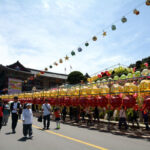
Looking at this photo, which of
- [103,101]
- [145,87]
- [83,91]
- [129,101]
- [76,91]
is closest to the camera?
[145,87]

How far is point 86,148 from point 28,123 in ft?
9.68

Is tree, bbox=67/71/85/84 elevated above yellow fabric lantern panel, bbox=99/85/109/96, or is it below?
above

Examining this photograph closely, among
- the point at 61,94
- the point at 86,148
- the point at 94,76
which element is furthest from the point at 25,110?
the point at 94,76

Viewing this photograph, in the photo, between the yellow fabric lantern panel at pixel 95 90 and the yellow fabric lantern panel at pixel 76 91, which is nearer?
the yellow fabric lantern panel at pixel 95 90

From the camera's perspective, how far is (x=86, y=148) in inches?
240

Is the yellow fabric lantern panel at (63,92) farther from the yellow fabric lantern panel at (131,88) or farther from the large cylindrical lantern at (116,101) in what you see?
the yellow fabric lantern panel at (131,88)

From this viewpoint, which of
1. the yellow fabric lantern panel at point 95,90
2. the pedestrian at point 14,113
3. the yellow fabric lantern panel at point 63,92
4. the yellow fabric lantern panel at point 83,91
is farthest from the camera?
the yellow fabric lantern panel at point 63,92

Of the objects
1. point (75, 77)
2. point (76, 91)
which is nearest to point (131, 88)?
point (76, 91)

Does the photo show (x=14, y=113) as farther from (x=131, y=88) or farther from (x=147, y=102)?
(x=147, y=102)

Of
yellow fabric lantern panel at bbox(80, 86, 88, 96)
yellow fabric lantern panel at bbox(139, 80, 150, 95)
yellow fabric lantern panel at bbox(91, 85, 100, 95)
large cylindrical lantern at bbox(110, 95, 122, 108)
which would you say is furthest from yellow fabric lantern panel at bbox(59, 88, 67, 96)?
yellow fabric lantern panel at bbox(139, 80, 150, 95)

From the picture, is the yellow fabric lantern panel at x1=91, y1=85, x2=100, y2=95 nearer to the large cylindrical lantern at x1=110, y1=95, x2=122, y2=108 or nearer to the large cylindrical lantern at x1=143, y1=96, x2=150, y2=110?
the large cylindrical lantern at x1=110, y1=95, x2=122, y2=108

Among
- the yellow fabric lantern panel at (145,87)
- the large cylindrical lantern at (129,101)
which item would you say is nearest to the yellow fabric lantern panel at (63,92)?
the large cylindrical lantern at (129,101)

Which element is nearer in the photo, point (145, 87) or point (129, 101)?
point (145, 87)

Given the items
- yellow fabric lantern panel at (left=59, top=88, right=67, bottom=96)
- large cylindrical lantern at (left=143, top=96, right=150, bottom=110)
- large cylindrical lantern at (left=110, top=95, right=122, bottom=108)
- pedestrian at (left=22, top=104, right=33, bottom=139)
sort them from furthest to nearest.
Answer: yellow fabric lantern panel at (left=59, top=88, right=67, bottom=96) < large cylindrical lantern at (left=110, top=95, right=122, bottom=108) < large cylindrical lantern at (left=143, top=96, right=150, bottom=110) < pedestrian at (left=22, top=104, right=33, bottom=139)
